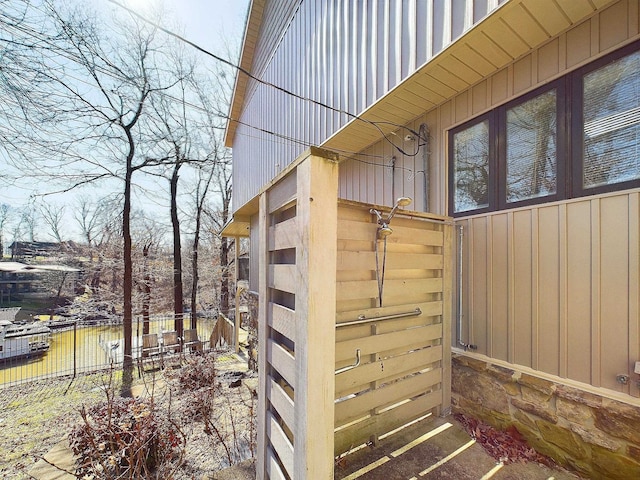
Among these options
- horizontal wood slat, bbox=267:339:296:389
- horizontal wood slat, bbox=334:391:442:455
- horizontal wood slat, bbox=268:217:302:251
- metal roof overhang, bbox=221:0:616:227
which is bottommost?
horizontal wood slat, bbox=334:391:442:455

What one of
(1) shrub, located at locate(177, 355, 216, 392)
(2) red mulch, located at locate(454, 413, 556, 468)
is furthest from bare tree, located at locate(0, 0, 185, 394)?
(2) red mulch, located at locate(454, 413, 556, 468)

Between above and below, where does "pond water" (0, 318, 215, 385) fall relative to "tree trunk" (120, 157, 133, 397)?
below

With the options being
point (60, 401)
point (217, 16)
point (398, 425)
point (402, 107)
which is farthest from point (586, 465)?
point (217, 16)

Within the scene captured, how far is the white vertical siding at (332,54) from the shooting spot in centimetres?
242

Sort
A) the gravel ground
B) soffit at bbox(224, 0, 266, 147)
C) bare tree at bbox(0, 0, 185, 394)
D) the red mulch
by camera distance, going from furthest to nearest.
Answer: soffit at bbox(224, 0, 266, 147)
bare tree at bbox(0, 0, 185, 394)
the gravel ground
the red mulch

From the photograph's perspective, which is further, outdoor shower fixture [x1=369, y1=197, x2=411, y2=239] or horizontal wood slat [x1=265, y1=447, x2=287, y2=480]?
outdoor shower fixture [x1=369, y1=197, x2=411, y2=239]

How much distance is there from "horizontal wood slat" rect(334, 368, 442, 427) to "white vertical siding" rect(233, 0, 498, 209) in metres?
2.77

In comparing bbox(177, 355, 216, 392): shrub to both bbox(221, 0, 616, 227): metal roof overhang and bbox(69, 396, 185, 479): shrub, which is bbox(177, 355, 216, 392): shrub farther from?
bbox(221, 0, 616, 227): metal roof overhang

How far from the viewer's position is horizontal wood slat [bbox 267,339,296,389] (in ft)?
5.10

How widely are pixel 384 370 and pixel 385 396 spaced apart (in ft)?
0.71

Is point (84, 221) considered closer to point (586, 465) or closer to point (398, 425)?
point (398, 425)

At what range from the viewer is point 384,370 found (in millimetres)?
2311

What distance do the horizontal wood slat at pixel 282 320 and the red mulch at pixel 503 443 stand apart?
206 cm

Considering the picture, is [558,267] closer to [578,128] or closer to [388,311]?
[578,128]
